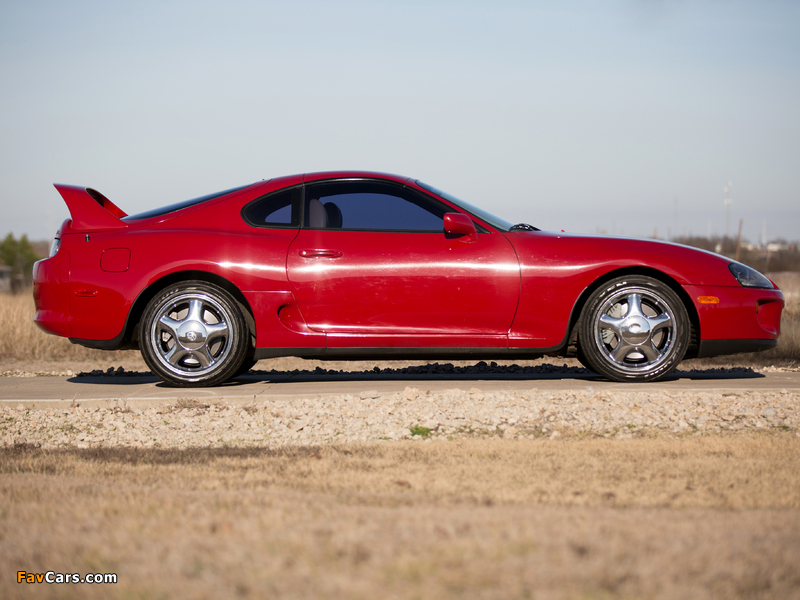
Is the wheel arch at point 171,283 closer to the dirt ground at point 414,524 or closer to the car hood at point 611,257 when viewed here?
the dirt ground at point 414,524

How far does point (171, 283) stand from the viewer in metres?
5.10

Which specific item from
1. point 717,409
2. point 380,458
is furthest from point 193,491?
point 717,409

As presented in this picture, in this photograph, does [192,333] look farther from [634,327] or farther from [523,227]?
[634,327]

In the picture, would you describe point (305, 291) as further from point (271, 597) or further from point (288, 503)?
point (271, 597)

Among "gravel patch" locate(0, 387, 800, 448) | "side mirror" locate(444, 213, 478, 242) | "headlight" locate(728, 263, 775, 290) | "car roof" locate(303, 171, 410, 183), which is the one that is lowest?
"gravel patch" locate(0, 387, 800, 448)

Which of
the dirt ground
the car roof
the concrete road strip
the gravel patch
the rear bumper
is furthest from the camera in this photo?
the car roof

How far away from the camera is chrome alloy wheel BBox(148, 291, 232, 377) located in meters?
4.98

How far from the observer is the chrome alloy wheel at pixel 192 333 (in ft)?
16.3

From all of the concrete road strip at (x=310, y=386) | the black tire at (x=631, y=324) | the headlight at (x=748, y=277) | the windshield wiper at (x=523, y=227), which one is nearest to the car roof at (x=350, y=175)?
the windshield wiper at (x=523, y=227)

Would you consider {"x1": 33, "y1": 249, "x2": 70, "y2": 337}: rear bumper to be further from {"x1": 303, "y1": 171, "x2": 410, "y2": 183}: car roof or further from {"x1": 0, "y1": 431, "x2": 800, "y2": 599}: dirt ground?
{"x1": 303, "y1": 171, "x2": 410, "y2": 183}: car roof

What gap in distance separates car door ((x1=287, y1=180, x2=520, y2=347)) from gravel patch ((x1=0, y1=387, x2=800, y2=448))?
0.41 meters

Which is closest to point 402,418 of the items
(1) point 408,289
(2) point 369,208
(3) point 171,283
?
(1) point 408,289

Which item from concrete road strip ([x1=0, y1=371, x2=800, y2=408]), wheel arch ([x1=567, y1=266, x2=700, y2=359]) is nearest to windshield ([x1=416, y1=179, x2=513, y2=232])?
wheel arch ([x1=567, y1=266, x2=700, y2=359])

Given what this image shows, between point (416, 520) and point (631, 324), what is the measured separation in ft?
10.6
